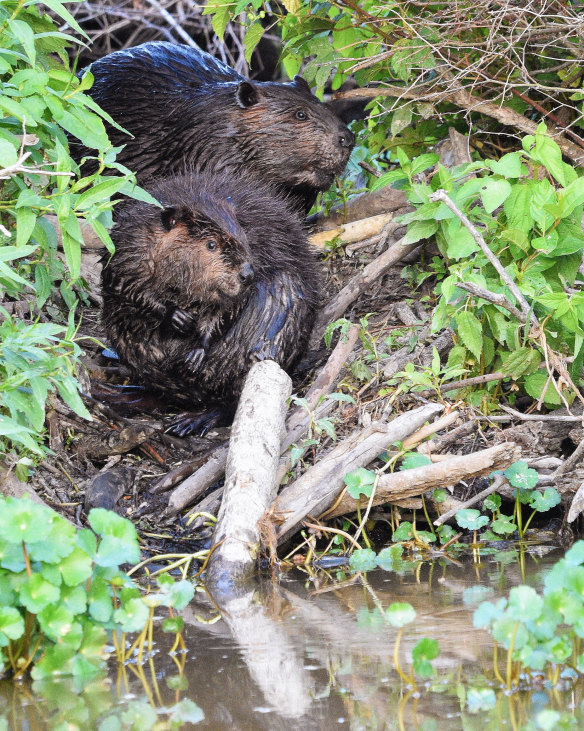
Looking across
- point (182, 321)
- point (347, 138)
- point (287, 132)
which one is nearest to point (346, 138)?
point (347, 138)

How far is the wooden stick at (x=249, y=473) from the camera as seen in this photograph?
3.27 metres

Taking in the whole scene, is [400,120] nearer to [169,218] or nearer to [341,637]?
[169,218]

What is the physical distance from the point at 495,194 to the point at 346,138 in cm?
185

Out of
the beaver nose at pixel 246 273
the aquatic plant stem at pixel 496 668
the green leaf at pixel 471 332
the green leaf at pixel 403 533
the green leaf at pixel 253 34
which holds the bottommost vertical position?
the green leaf at pixel 403 533

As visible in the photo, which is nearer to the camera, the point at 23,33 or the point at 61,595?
the point at 61,595

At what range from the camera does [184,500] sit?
3.89m

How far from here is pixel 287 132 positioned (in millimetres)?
5402

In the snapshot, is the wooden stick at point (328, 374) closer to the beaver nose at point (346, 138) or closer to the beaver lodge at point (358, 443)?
the beaver lodge at point (358, 443)

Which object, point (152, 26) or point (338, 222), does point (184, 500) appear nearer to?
point (338, 222)

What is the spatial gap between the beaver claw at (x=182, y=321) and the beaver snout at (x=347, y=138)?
1.52 metres

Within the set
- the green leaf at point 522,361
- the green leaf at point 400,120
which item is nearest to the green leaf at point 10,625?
the green leaf at point 522,361

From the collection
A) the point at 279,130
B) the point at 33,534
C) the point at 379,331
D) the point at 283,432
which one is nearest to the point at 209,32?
the point at 279,130

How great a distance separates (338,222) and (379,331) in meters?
1.15

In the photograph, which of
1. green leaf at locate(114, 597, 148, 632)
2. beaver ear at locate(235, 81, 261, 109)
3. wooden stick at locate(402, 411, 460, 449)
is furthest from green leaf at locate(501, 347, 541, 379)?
beaver ear at locate(235, 81, 261, 109)
